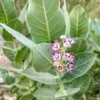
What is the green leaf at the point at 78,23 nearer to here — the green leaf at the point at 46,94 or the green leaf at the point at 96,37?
the green leaf at the point at 96,37

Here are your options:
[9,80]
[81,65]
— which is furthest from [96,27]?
[9,80]

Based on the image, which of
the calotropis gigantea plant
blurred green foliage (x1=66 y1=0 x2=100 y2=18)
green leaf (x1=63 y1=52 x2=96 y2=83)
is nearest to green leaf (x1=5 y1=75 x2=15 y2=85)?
the calotropis gigantea plant

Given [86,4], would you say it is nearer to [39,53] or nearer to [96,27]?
[96,27]

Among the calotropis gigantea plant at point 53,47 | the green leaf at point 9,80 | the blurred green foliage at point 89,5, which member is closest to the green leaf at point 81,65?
the calotropis gigantea plant at point 53,47

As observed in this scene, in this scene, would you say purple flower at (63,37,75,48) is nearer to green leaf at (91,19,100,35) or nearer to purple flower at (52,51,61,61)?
purple flower at (52,51,61,61)

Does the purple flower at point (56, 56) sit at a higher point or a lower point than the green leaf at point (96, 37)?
lower

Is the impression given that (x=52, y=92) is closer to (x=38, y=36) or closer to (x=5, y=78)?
(x=38, y=36)

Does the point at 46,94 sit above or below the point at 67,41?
below
